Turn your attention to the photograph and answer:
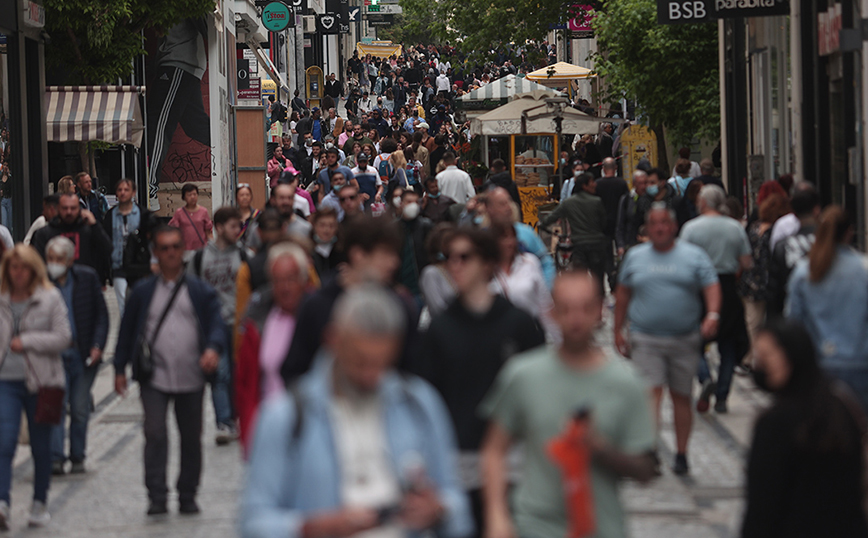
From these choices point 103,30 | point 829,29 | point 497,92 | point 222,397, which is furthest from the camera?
point 497,92

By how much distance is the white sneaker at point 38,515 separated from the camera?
8.34 meters

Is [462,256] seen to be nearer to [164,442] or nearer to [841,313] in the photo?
[841,313]

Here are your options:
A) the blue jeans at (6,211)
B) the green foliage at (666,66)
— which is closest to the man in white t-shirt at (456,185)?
the green foliage at (666,66)

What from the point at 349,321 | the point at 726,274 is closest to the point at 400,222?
the point at 726,274

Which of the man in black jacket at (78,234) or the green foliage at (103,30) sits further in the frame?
the green foliage at (103,30)

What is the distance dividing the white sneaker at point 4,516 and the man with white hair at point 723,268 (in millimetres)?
5572

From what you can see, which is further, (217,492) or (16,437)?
(217,492)

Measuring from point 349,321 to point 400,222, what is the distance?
9179 millimetres

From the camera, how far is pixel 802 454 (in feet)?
15.1

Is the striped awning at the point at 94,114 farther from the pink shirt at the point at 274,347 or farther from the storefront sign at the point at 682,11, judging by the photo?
the pink shirt at the point at 274,347

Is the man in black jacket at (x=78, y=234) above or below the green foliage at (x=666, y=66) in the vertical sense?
below

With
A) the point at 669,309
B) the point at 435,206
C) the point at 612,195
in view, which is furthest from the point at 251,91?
the point at 669,309

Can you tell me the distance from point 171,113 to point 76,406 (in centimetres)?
2201

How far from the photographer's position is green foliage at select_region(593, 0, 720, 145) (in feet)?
78.5
